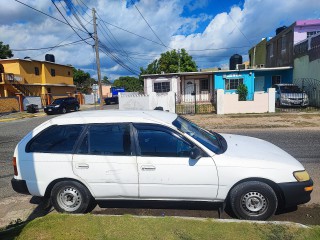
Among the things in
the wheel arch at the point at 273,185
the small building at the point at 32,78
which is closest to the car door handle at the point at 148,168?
the wheel arch at the point at 273,185

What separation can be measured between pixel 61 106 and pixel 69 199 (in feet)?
82.0

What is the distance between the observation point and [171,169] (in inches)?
143

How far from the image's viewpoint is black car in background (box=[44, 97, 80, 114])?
86.4 ft

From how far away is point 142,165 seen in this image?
368 cm

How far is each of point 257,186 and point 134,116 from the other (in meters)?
2.03

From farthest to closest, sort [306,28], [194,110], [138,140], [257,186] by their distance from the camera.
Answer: [306,28] → [194,110] → [138,140] → [257,186]

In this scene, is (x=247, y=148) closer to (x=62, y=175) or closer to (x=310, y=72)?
(x=62, y=175)

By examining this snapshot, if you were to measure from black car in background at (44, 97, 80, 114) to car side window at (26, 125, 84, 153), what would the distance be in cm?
2403

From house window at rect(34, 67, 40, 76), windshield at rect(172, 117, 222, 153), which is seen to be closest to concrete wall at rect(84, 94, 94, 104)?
house window at rect(34, 67, 40, 76)

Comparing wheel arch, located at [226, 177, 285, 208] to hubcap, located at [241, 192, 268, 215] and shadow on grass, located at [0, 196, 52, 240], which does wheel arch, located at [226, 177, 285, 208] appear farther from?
shadow on grass, located at [0, 196, 52, 240]

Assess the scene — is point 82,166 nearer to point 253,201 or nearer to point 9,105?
point 253,201

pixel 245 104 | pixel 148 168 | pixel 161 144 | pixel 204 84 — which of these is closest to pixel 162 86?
pixel 204 84

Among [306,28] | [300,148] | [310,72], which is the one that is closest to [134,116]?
[300,148]

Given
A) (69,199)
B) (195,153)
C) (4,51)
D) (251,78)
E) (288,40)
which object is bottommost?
(69,199)
